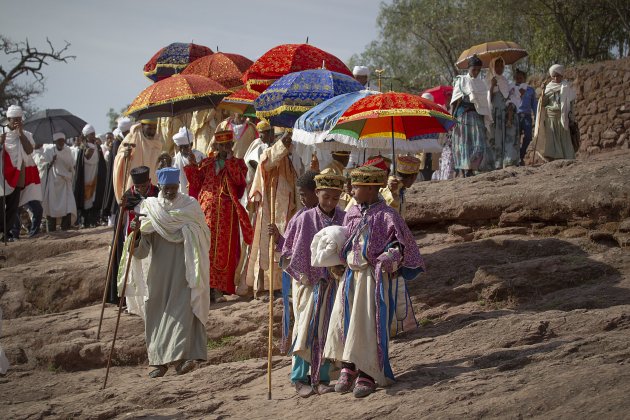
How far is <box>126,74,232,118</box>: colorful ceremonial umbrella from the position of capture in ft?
41.1

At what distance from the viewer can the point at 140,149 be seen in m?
14.3

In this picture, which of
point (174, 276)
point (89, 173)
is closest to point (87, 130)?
point (89, 173)

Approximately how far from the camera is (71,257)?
1571cm

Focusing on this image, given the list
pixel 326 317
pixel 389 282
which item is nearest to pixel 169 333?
pixel 326 317

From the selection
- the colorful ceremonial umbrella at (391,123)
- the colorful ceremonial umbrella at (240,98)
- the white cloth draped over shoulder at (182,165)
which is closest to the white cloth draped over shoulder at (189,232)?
the colorful ceremonial umbrella at (391,123)

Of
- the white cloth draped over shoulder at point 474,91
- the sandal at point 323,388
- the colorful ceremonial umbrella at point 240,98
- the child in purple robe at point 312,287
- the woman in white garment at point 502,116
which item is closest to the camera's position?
the sandal at point 323,388

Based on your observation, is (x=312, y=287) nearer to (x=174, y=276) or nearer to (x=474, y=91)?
(x=174, y=276)

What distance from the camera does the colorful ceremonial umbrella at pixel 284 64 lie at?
13164mm

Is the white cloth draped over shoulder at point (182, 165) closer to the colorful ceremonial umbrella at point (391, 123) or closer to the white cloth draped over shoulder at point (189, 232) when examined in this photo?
the colorful ceremonial umbrella at point (391, 123)

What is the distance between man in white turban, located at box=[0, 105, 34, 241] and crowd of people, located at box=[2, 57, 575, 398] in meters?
0.02

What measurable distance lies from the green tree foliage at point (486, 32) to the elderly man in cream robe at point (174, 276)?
41.2 feet

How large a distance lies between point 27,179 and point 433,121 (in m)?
8.66

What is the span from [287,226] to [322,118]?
156cm

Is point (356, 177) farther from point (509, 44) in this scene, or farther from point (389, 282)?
point (509, 44)
